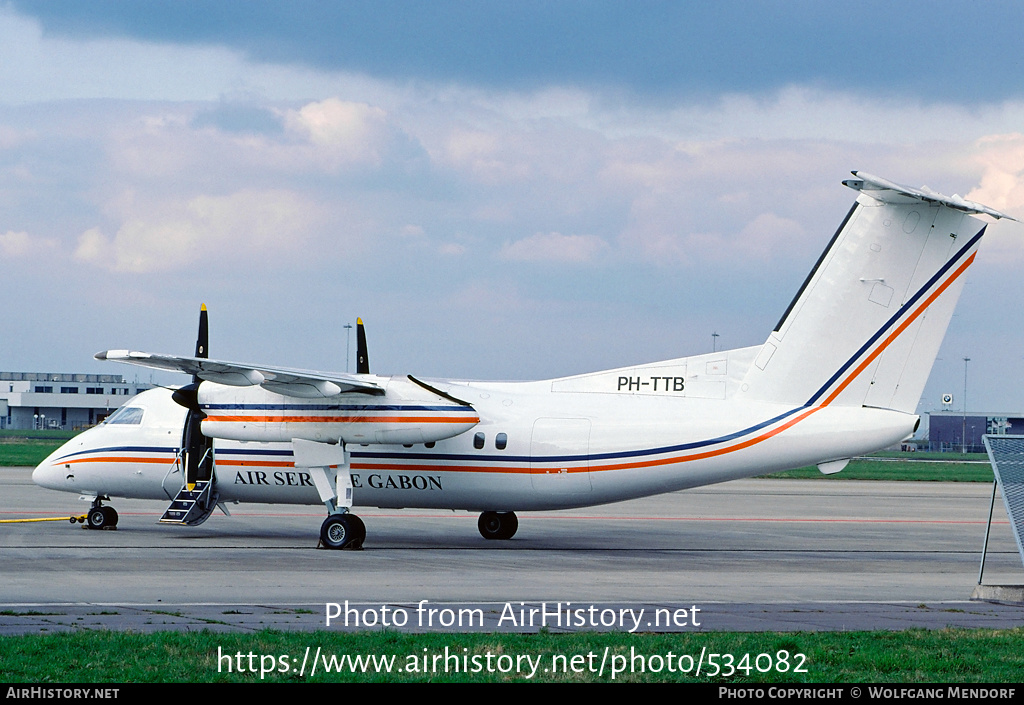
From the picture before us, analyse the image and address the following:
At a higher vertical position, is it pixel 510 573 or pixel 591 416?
pixel 591 416

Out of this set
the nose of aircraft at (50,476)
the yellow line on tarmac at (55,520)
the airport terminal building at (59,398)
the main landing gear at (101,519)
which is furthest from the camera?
the airport terminal building at (59,398)

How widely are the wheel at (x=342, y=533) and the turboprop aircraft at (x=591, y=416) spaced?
0.10ft

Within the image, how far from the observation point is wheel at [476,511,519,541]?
2586cm

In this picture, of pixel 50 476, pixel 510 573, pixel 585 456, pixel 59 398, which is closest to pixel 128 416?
pixel 50 476

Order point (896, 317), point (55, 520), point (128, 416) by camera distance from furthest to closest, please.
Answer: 1. point (55, 520)
2. point (128, 416)
3. point (896, 317)

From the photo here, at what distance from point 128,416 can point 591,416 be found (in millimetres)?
10964

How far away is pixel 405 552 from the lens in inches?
902

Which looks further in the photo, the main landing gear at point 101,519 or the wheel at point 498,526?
the main landing gear at point 101,519

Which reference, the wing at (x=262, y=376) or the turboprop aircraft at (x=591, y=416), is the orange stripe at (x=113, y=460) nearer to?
the turboprop aircraft at (x=591, y=416)

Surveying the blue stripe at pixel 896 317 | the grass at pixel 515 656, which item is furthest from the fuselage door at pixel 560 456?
the grass at pixel 515 656

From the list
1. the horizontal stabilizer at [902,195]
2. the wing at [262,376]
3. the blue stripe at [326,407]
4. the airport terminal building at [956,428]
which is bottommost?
the airport terminal building at [956,428]

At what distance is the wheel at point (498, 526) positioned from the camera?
25.9 m

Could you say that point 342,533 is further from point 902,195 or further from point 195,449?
point 902,195

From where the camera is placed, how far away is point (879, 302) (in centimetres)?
2094
